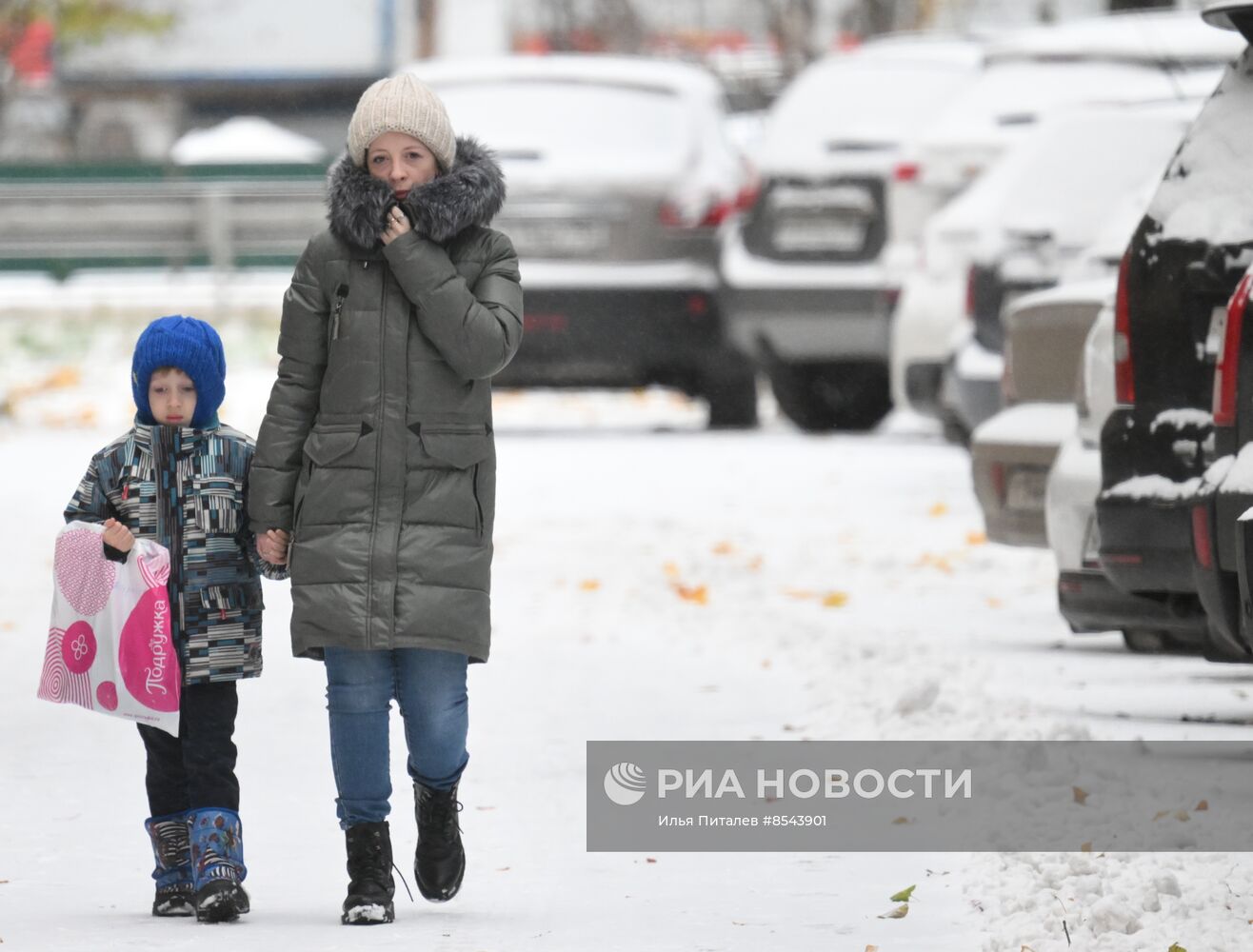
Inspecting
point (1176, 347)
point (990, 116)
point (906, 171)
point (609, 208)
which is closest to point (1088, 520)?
point (1176, 347)

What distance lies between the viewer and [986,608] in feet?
31.2

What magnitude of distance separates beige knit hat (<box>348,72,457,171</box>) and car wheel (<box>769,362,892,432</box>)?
36.0 ft

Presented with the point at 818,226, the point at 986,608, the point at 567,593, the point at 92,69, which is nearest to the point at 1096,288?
the point at 986,608

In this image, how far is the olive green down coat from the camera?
194 inches

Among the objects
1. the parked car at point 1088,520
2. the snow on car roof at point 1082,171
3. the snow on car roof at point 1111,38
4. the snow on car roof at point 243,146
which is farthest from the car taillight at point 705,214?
the snow on car roof at point 243,146

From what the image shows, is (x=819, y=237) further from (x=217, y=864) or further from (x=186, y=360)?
(x=217, y=864)

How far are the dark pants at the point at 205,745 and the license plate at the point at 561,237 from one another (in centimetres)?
1000

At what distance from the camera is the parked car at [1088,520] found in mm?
7137

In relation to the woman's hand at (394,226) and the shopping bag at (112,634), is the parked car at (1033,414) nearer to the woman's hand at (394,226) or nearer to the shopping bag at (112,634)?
the woman's hand at (394,226)

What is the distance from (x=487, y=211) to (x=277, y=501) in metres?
0.63

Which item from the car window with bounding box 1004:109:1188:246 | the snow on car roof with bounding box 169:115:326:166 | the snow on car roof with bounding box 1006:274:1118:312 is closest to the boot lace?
the snow on car roof with bounding box 1006:274:1118:312

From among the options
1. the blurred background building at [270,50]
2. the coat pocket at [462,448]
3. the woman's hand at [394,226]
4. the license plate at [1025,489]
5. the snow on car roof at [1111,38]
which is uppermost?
the woman's hand at [394,226]

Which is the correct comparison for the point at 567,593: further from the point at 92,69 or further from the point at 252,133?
the point at 92,69

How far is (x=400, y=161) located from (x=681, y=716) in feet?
8.26
